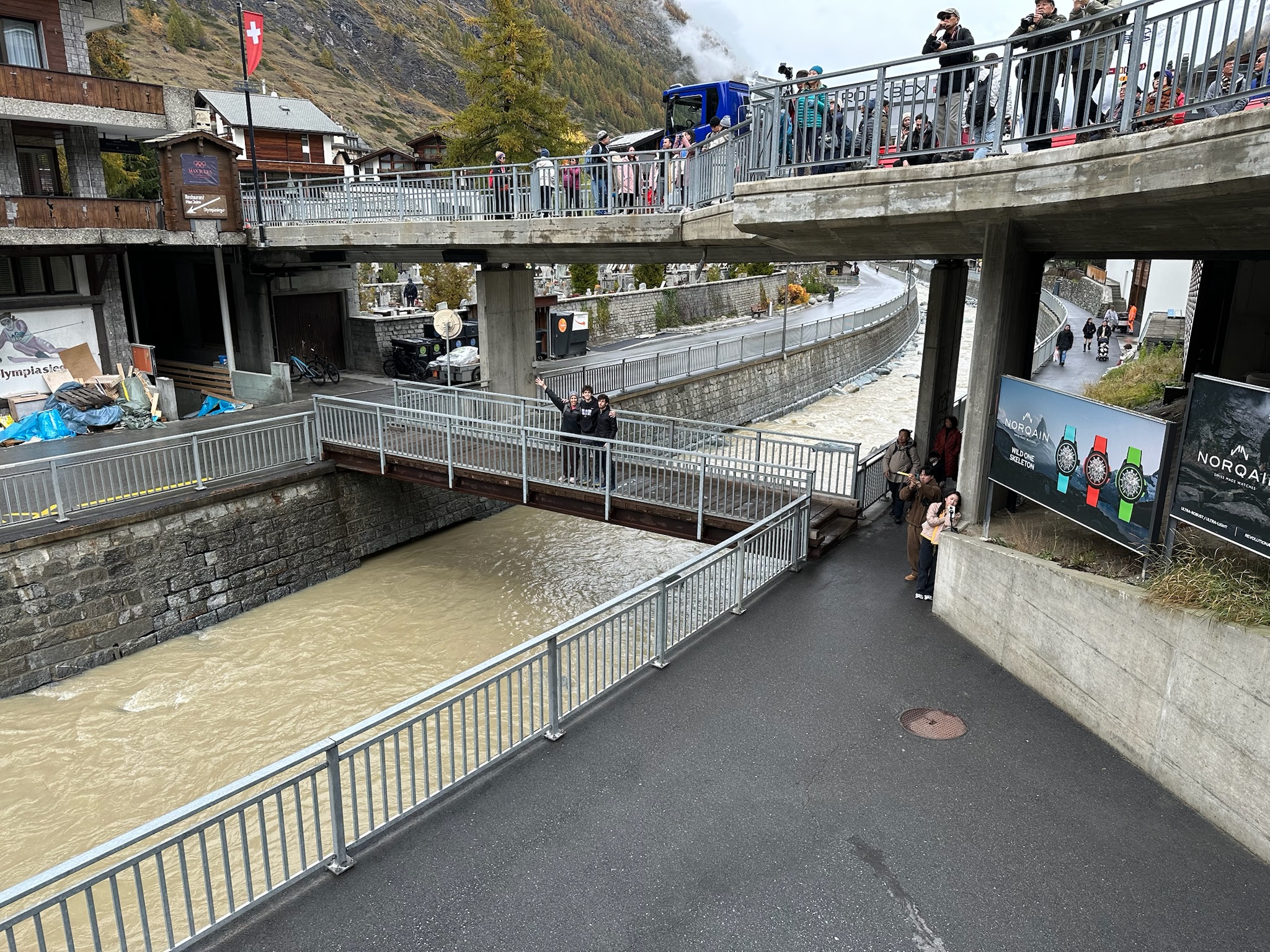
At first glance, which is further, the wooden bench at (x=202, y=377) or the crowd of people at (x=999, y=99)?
the wooden bench at (x=202, y=377)

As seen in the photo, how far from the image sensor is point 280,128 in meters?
50.2

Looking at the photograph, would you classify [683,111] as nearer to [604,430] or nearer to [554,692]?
[604,430]

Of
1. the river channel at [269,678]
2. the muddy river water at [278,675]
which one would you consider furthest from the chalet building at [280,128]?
the river channel at [269,678]

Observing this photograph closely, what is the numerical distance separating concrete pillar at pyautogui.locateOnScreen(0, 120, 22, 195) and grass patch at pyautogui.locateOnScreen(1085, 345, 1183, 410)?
2320cm

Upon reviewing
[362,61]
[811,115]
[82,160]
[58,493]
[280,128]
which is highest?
[362,61]

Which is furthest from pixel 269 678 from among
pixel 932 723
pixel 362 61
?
pixel 362 61

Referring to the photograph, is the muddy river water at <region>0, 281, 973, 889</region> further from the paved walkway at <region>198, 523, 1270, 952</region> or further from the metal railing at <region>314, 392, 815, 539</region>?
the paved walkway at <region>198, 523, 1270, 952</region>

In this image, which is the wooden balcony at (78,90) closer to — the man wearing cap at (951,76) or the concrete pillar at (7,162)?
the concrete pillar at (7,162)

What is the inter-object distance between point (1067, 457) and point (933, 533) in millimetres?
1848

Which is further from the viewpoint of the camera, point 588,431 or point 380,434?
point 380,434

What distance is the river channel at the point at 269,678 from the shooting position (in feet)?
31.1

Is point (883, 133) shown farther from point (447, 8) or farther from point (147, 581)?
point (447, 8)

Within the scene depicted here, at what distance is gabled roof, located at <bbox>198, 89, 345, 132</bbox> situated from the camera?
51.6m

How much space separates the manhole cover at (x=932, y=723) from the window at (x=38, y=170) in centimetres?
2260
